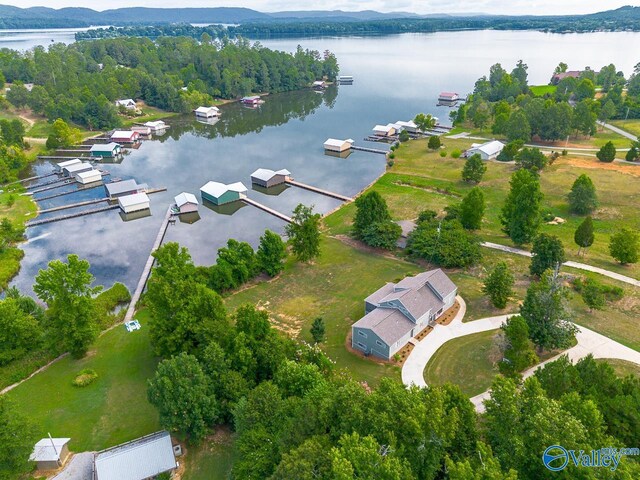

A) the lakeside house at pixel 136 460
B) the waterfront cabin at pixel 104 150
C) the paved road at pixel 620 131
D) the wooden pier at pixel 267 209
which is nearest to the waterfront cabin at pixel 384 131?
the wooden pier at pixel 267 209

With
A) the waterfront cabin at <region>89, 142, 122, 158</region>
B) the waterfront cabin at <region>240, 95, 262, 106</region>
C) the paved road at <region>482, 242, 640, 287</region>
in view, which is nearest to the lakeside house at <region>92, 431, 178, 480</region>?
the paved road at <region>482, 242, 640, 287</region>

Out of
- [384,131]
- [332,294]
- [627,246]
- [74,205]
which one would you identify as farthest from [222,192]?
[627,246]

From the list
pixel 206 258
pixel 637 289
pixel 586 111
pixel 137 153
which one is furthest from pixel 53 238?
pixel 586 111

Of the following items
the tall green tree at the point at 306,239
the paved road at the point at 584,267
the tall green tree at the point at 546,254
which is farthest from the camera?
the tall green tree at the point at 306,239

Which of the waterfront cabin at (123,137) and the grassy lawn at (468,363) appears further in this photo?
the waterfront cabin at (123,137)

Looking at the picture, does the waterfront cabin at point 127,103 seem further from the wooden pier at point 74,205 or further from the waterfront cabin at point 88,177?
the wooden pier at point 74,205

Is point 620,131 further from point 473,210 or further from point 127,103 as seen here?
point 127,103

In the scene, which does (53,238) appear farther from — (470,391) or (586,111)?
(586,111)
